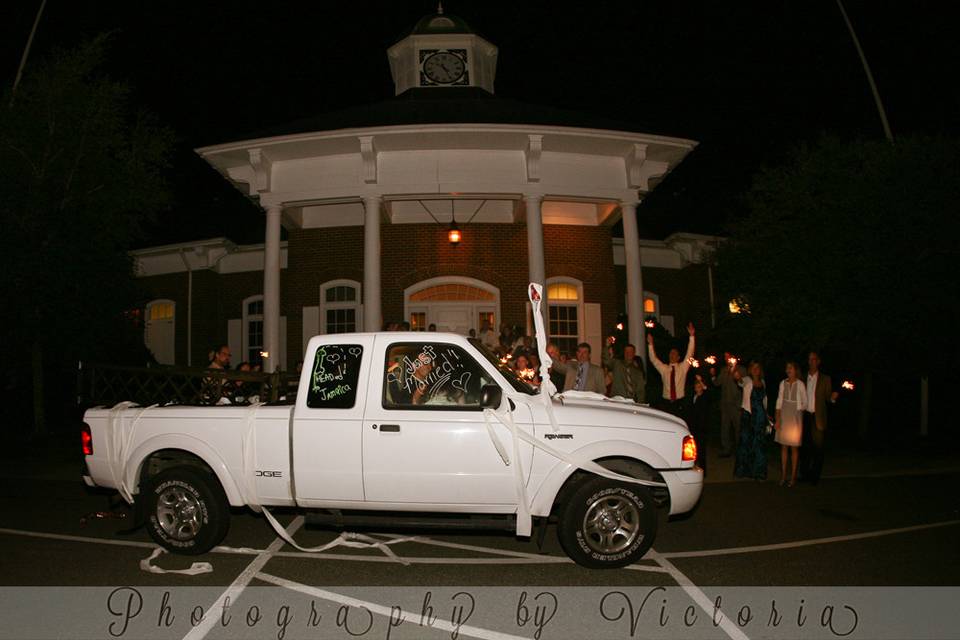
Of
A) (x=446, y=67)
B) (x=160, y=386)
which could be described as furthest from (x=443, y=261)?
(x=160, y=386)

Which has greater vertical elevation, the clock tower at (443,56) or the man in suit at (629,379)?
the clock tower at (443,56)

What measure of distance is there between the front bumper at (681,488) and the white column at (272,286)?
1090 cm

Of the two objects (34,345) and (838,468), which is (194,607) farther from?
(34,345)

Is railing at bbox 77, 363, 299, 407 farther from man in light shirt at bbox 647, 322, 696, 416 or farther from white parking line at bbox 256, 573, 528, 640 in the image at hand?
man in light shirt at bbox 647, 322, 696, 416

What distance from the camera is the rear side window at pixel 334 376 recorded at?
18.9ft

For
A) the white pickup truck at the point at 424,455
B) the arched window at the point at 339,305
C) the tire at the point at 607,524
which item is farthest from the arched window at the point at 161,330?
the tire at the point at 607,524

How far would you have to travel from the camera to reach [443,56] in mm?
20250

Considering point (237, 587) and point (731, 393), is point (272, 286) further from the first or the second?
point (237, 587)

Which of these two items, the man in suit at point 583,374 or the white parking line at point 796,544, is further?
the man in suit at point 583,374

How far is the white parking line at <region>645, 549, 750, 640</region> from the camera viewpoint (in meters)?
4.25

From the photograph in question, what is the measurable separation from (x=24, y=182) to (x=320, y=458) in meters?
12.1

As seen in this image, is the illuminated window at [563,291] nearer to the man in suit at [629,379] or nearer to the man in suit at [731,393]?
the man in suit at [731,393]

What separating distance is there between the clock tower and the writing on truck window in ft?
51.6

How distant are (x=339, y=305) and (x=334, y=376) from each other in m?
13.2
